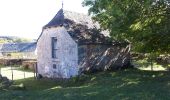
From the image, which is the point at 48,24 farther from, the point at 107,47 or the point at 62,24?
the point at 107,47

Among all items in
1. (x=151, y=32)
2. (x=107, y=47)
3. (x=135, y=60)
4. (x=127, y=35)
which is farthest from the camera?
(x=135, y=60)

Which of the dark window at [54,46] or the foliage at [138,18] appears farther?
the dark window at [54,46]

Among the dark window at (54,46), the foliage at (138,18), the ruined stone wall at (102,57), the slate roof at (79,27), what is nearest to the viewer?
the foliage at (138,18)

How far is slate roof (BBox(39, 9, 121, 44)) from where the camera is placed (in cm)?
3011

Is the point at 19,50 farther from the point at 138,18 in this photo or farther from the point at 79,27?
the point at 138,18

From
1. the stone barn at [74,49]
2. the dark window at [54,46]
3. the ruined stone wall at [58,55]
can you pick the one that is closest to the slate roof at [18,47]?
the ruined stone wall at [58,55]

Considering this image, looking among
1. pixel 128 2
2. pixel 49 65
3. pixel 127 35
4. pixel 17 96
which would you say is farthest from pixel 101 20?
pixel 49 65

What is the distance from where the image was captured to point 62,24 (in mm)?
30734

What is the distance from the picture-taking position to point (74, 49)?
97.6ft

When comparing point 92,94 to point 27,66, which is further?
point 27,66

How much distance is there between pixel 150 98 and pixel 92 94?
10.6 feet

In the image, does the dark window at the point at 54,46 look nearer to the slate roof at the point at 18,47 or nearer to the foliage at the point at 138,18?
the foliage at the point at 138,18

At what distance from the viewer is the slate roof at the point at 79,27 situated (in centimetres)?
3011

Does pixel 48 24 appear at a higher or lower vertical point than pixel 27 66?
higher
